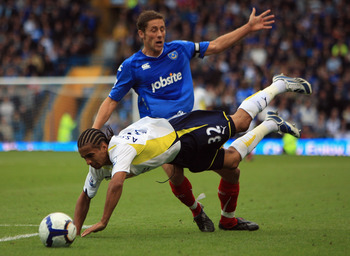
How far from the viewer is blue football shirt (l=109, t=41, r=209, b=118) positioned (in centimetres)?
708

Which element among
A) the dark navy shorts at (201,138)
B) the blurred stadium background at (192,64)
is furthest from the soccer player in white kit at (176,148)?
the blurred stadium background at (192,64)

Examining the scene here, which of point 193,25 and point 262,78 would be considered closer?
point 262,78

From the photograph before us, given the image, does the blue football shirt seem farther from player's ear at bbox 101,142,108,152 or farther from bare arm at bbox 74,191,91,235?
bare arm at bbox 74,191,91,235

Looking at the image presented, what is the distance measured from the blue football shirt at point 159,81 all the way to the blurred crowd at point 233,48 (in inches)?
320

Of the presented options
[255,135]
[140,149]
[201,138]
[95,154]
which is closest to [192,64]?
[255,135]

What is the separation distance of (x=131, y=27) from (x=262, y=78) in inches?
282

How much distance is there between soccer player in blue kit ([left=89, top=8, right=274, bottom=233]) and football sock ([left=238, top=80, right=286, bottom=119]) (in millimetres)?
650

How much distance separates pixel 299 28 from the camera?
870 inches

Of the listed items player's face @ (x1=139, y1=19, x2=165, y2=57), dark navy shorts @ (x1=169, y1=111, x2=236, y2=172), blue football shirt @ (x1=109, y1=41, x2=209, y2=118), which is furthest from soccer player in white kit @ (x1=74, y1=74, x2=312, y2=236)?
player's face @ (x1=139, y1=19, x2=165, y2=57)

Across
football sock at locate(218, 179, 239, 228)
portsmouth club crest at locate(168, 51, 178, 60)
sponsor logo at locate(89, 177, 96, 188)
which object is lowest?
football sock at locate(218, 179, 239, 228)

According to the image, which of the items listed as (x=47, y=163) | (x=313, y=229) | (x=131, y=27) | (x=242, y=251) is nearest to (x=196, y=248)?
(x=242, y=251)

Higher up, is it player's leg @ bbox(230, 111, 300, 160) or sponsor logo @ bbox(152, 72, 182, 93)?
sponsor logo @ bbox(152, 72, 182, 93)

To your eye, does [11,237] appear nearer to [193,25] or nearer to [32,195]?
[32,195]

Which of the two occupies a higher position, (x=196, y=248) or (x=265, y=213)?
(x=196, y=248)
